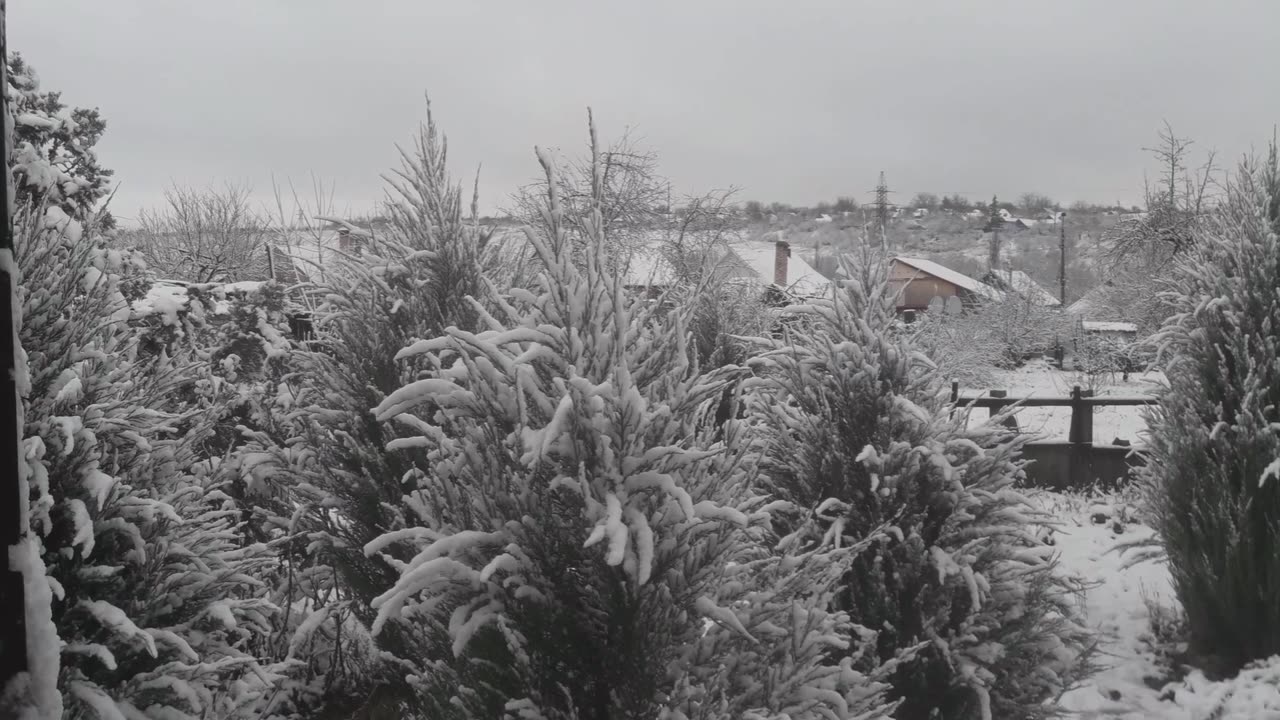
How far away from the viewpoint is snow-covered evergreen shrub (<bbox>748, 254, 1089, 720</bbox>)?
3521mm

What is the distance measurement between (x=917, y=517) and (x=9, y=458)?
3.56 metres

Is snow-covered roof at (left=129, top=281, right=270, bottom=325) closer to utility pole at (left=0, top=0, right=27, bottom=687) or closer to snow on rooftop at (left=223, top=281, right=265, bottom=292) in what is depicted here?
snow on rooftop at (left=223, top=281, right=265, bottom=292)

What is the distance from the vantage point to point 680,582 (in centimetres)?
221

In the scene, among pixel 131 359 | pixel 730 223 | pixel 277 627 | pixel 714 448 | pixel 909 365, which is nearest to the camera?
pixel 714 448

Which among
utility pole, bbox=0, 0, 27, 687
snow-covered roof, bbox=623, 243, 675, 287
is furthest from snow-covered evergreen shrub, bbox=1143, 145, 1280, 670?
snow-covered roof, bbox=623, 243, 675, 287

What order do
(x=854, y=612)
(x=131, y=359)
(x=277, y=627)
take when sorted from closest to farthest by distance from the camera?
1. (x=131, y=359)
2. (x=854, y=612)
3. (x=277, y=627)

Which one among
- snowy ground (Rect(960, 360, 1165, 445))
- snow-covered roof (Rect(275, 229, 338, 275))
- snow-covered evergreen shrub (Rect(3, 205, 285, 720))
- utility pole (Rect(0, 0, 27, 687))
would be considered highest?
snow-covered roof (Rect(275, 229, 338, 275))

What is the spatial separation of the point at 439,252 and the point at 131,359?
221cm

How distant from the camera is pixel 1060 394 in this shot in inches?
904

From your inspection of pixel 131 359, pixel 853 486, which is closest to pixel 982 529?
pixel 853 486

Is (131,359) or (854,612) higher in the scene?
Result: (131,359)

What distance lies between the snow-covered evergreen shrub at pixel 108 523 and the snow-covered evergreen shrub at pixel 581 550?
92 cm

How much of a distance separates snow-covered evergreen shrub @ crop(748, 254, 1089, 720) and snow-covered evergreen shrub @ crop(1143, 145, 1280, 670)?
2.27 metres

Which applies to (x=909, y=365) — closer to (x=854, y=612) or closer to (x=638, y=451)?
(x=854, y=612)
